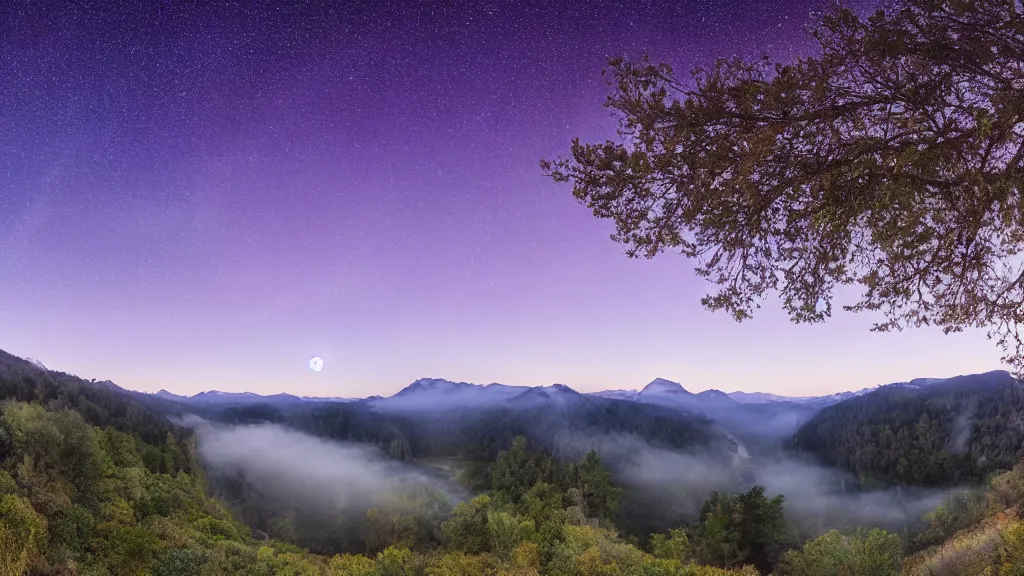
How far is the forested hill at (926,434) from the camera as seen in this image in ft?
332

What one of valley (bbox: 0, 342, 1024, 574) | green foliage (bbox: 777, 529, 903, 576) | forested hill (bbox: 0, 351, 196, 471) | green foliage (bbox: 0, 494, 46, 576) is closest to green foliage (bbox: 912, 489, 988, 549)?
valley (bbox: 0, 342, 1024, 574)

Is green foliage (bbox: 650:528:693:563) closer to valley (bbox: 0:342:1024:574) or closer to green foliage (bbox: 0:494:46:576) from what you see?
valley (bbox: 0:342:1024:574)

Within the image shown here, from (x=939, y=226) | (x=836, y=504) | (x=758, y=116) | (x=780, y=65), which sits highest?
(x=780, y=65)

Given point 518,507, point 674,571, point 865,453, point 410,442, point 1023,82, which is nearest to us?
point 1023,82

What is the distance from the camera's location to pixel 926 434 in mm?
115062

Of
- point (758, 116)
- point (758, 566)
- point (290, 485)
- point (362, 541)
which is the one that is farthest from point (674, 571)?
point (290, 485)

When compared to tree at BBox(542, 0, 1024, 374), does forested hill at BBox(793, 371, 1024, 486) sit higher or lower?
lower

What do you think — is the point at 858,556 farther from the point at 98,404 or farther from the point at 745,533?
the point at 98,404

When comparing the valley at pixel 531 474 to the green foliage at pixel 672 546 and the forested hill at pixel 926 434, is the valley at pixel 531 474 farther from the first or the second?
the forested hill at pixel 926 434

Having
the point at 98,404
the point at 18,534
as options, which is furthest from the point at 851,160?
the point at 98,404

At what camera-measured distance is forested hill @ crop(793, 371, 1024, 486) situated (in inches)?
3984

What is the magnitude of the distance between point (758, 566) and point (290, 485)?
90391 mm

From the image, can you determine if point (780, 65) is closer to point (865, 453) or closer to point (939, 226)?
point (939, 226)

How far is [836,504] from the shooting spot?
11100 centimetres
